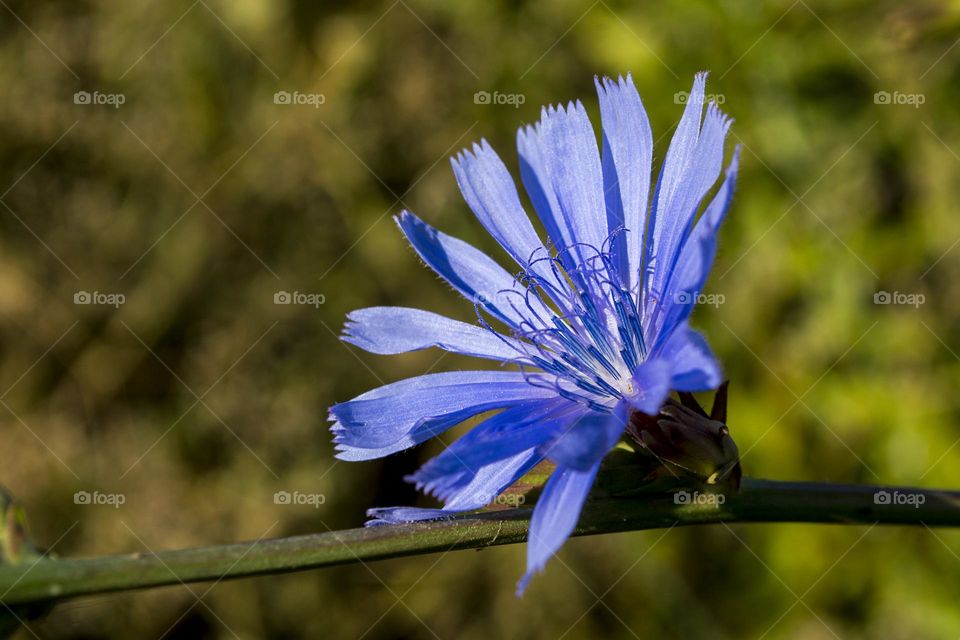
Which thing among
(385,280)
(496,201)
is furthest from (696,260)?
(385,280)

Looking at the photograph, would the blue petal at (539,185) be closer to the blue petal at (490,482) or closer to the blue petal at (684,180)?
the blue petal at (684,180)

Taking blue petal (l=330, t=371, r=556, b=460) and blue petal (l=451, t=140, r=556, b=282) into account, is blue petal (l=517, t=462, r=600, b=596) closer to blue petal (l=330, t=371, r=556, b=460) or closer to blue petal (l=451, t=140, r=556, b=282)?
blue petal (l=330, t=371, r=556, b=460)

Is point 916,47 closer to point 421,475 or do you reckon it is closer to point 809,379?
point 809,379

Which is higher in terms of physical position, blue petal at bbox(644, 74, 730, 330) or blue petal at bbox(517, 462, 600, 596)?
blue petal at bbox(644, 74, 730, 330)

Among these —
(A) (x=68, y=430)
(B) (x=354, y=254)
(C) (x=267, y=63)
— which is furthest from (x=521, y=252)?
(A) (x=68, y=430)

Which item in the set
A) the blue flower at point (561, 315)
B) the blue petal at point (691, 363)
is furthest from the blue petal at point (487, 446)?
the blue petal at point (691, 363)

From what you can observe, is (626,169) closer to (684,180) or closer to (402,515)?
(684,180)

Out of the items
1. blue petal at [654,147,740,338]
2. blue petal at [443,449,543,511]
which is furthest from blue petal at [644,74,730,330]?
blue petal at [443,449,543,511]
